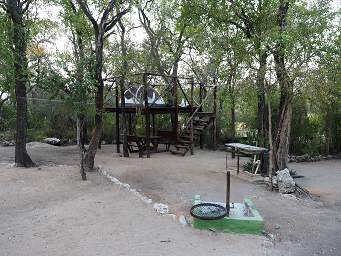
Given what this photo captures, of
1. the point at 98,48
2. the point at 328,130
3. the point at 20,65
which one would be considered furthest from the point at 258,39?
the point at 328,130

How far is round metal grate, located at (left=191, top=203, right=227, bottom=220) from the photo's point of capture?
220 inches

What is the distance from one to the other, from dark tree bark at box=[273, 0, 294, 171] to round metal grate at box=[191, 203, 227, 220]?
12.6ft

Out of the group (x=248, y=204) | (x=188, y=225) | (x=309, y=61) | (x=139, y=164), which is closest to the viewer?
(x=188, y=225)

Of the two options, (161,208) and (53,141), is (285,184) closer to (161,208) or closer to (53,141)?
(161,208)

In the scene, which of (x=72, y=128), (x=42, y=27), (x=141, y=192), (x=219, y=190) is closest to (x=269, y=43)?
(x=219, y=190)

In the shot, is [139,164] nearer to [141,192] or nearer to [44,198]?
[141,192]

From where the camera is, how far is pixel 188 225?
19.0ft

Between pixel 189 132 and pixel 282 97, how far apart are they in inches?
234

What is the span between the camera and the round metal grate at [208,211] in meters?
5.58

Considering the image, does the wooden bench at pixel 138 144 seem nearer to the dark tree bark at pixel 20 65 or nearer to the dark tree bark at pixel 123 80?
the dark tree bark at pixel 123 80

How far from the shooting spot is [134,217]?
6.05 meters

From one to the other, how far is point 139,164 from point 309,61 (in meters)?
6.22

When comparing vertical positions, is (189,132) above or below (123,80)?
below

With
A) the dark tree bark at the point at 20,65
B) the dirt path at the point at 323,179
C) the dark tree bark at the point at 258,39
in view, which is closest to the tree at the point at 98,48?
the dark tree bark at the point at 20,65
